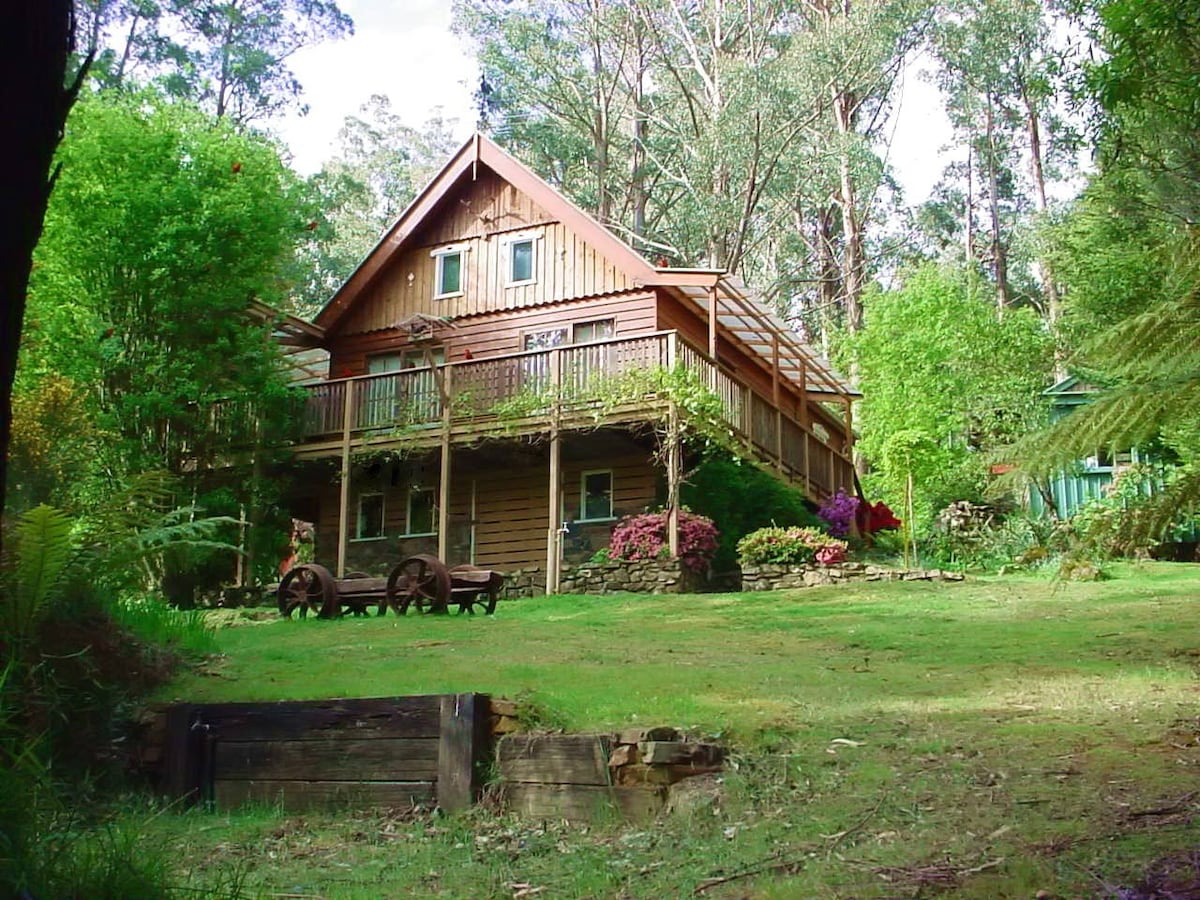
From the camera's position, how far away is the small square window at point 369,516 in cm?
2589

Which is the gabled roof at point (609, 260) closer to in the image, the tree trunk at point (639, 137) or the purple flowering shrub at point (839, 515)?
the purple flowering shrub at point (839, 515)

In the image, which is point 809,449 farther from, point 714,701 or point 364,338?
point 714,701

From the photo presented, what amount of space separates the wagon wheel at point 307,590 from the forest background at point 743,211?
2.70m

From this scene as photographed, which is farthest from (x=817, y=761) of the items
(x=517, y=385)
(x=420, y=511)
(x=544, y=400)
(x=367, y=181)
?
(x=367, y=181)

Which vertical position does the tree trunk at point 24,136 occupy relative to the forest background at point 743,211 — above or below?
below

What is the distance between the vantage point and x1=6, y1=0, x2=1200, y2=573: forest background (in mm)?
12781

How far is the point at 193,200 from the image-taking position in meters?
23.0

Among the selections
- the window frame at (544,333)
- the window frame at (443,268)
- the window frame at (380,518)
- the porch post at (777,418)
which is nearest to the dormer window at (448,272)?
the window frame at (443,268)

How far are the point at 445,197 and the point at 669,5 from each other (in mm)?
16865

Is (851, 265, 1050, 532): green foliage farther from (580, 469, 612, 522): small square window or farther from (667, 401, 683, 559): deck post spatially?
(667, 401, 683, 559): deck post

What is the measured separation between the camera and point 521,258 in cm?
2591

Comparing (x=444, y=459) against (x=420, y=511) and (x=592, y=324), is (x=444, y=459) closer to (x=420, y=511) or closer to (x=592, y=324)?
(x=420, y=511)

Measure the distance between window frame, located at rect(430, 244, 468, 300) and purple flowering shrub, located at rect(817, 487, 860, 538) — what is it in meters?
8.67

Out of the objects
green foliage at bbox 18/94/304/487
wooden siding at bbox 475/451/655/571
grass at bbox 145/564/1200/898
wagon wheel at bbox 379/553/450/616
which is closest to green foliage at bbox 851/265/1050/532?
wooden siding at bbox 475/451/655/571
